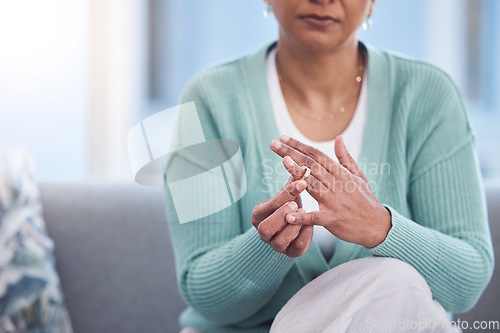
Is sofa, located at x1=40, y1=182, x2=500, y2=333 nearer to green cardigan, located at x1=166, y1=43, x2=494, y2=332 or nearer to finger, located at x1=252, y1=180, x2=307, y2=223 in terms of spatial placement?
green cardigan, located at x1=166, y1=43, x2=494, y2=332

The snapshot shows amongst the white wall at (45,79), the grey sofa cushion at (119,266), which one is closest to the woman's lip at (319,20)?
the grey sofa cushion at (119,266)

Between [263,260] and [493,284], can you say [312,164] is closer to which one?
[263,260]

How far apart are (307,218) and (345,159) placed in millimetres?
72

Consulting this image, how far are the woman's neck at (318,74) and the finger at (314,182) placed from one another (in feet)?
0.53

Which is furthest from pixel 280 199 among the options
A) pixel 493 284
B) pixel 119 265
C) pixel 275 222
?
pixel 119 265

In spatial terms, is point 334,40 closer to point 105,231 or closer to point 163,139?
point 163,139

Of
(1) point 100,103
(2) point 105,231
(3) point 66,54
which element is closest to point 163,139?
(2) point 105,231

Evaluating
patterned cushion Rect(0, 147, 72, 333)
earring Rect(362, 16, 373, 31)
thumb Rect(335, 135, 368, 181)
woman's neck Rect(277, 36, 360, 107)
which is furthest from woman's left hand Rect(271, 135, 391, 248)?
patterned cushion Rect(0, 147, 72, 333)

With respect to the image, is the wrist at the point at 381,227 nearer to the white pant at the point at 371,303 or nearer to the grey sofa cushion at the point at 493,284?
the white pant at the point at 371,303

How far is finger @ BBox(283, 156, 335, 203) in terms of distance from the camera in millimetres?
504

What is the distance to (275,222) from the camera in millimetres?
520

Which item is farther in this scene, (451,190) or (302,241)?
(451,190)

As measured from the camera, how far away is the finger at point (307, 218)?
0.51 metres

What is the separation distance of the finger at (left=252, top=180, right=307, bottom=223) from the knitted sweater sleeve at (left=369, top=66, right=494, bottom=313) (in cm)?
22
